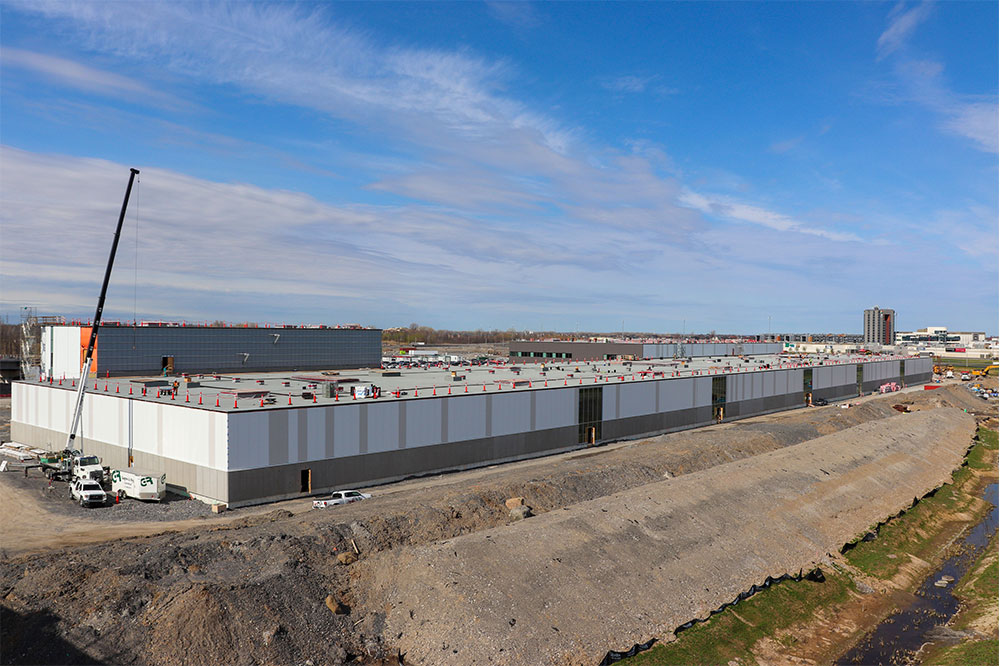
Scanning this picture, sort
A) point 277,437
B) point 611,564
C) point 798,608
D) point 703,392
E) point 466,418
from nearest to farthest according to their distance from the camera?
point 611,564
point 798,608
point 277,437
point 466,418
point 703,392

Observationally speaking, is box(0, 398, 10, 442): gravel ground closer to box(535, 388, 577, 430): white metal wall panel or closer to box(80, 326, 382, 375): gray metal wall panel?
box(80, 326, 382, 375): gray metal wall panel

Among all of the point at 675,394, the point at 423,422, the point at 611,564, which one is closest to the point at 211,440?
the point at 423,422

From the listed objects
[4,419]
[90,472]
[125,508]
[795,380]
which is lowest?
[125,508]

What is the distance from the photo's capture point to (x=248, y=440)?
1813 inches

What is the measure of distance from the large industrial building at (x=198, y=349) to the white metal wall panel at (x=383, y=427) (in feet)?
117

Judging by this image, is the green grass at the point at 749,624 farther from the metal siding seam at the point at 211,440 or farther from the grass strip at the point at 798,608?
the metal siding seam at the point at 211,440

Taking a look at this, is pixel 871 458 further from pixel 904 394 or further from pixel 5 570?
pixel 904 394

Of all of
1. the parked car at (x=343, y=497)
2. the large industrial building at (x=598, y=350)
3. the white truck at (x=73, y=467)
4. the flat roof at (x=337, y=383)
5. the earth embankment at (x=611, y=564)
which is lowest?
the earth embankment at (x=611, y=564)

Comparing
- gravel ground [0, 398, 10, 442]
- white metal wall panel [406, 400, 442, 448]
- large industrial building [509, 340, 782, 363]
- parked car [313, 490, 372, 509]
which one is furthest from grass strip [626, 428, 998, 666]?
large industrial building [509, 340, 782, 363]

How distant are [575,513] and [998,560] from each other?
31308 millimetres

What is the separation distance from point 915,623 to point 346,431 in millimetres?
38515

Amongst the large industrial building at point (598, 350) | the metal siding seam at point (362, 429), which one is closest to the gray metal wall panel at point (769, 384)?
the large industrial building at point (598, 350)

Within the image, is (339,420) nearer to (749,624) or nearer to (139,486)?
(139,486)

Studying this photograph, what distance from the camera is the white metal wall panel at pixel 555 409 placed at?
6562 cm
